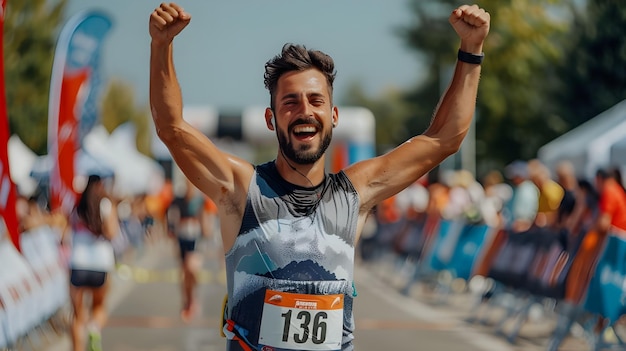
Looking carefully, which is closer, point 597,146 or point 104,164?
point 597,146

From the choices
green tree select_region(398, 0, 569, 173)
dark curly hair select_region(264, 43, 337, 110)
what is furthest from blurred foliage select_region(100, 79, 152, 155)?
dark curly hair select_region(264, 43, 337, 110)

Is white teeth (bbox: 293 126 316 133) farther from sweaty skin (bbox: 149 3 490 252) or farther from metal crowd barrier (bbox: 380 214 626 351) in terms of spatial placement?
metal crowd barrier (bbox: 380 214 626 351)

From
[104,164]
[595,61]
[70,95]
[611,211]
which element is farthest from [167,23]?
[595,61]

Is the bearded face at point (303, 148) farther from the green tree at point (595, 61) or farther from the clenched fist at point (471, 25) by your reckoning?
the green tree at point (595, 61)

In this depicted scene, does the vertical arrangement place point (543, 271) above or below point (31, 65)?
below

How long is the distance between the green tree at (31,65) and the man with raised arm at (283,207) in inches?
1618

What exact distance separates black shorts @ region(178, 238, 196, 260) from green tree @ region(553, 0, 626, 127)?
1063 inches

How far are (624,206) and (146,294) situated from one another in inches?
374

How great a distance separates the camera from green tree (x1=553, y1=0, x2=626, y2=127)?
132 ft

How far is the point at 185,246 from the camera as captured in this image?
51.2ft

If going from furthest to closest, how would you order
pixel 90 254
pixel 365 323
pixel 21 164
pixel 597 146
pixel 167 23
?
1. pixel 21 164
2. pixel 597 146
3. pixel 365 323
4. pixel 90 254
5. pixel 167 23

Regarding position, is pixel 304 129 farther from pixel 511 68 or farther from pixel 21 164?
pixel 511 68

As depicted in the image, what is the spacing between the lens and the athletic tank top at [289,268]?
4.07m

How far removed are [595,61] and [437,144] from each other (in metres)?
38.3
